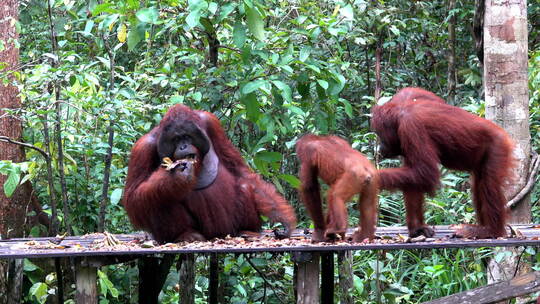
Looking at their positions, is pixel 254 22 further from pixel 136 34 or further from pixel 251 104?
pixel 136 34

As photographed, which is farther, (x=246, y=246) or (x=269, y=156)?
(x=269, y=156)

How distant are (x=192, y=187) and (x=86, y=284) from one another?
2.23ft

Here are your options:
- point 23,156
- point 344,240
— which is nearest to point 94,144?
point 23,156

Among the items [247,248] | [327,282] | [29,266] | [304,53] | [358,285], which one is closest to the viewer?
[247,248]

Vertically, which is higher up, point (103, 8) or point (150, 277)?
point (103, 8)

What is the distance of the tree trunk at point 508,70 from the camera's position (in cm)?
446

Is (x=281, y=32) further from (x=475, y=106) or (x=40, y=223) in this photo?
(x=40, y=223)

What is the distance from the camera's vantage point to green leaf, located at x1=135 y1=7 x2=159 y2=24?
3.87 meters

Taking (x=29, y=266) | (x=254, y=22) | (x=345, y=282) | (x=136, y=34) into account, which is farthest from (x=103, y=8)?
(x=345, y=282)

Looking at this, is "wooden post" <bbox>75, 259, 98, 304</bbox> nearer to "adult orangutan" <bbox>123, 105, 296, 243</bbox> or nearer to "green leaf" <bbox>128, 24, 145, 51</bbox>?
"adult orangutan" <bbox>123, 105, 296, 243</bbox>

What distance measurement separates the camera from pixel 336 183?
3324mm

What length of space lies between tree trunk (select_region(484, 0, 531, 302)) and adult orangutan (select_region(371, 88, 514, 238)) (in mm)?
854

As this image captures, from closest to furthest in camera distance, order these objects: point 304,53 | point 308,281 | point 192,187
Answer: point 308,281, point 192,187, point 304,53

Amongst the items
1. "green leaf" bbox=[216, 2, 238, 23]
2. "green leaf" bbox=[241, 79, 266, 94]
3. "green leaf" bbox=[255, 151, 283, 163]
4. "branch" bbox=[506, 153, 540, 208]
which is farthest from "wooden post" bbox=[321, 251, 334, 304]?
"green leaf" bbox=[216, 2, 238, 23]
